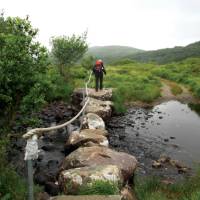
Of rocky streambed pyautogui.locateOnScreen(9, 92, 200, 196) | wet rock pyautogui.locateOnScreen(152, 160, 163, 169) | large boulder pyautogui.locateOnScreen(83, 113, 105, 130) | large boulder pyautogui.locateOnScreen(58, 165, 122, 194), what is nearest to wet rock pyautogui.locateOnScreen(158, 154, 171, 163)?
rocky streambed pyautogui.locateOnScreen(9, 92, 200, 196)

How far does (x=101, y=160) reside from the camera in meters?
11.5

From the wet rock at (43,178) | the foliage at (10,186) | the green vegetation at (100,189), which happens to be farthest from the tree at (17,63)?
the green vegetation at (100,189)

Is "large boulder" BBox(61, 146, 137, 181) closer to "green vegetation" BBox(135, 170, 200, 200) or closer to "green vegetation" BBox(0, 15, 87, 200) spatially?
Result: "green vegetation" BBox(135, 170, 200, 200)

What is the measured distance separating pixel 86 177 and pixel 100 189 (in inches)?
35.9

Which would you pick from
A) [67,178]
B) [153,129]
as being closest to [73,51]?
[153,129]

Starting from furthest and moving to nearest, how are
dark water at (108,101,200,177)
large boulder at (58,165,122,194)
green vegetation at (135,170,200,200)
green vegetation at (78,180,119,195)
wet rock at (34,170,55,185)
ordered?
dark water at (108,101,200,177) → wet rock at (34,170,55,185) → green vegetation at (135,170,200,200) → large boulder at (58,165,122,194) → green vegetation at (78,180,119,195)

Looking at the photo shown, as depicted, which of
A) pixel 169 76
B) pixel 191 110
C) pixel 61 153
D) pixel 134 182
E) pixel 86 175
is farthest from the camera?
pixel 169 76

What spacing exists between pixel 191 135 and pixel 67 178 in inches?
560

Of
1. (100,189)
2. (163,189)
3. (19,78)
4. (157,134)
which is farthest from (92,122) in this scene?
(100,189)

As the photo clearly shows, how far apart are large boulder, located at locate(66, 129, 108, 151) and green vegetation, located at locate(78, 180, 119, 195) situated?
18.8 ft

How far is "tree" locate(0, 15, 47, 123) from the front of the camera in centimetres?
995

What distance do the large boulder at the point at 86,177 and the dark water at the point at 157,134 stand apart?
5.10 meters

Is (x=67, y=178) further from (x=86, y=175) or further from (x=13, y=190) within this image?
(x=13, y=190)

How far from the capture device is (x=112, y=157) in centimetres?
1198
